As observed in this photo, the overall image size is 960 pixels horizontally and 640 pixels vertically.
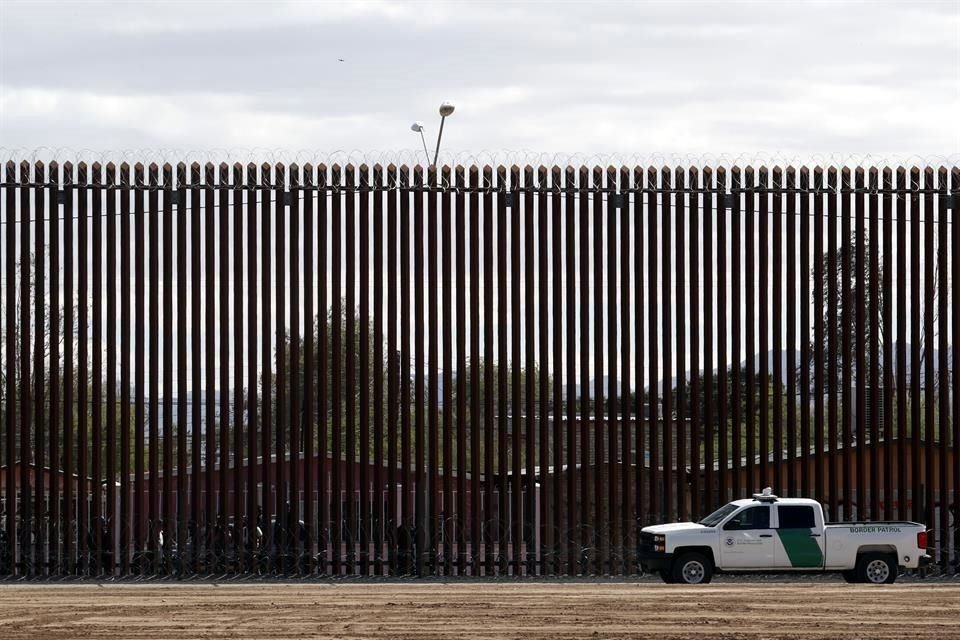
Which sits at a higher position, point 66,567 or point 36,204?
point 36,204

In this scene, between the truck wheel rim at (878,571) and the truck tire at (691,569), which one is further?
the truck wheel rim at (878,571)

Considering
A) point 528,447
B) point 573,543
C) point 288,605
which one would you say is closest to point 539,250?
point 528,447

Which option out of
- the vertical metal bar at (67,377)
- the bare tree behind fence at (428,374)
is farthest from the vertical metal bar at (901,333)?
the vertical metal bar at (67,377)

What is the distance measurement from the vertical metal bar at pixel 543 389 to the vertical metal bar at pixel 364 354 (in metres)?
1.53

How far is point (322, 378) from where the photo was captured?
22.0 metres

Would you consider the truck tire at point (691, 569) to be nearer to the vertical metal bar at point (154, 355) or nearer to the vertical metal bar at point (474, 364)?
the vertical metal bar at point (474, 364)

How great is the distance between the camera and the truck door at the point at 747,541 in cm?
2158

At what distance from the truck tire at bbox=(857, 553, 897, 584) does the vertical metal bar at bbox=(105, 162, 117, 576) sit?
1020cm

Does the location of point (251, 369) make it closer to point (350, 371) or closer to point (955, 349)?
point (350, 371)

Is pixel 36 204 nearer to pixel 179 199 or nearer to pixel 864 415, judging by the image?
pixel 179 199

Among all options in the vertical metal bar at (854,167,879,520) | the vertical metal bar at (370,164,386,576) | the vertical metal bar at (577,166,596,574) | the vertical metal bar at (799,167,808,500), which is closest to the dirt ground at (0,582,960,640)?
the vertical metal bar at (370,164,386,576)

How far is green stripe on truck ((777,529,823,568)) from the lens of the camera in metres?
21.7

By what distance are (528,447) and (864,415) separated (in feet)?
16.1

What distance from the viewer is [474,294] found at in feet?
72.7
